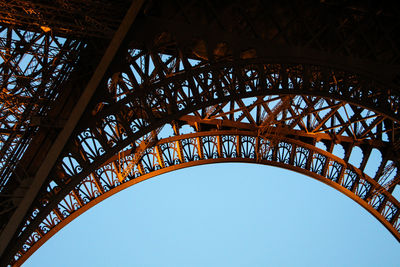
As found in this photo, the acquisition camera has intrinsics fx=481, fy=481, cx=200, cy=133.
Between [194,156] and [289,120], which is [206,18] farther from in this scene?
[289,120]

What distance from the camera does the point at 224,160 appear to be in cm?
1611

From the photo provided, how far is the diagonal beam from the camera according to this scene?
847 cm

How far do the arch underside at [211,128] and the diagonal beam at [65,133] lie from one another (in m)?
0.36

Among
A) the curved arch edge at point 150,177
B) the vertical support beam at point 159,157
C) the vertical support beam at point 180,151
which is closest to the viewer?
the curved arch edge at point 150,177

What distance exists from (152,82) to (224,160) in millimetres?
5647

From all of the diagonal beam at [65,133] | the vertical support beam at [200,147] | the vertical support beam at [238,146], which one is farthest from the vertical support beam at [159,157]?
the diagonal beam at [65,133]

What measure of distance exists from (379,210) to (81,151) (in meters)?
12.1

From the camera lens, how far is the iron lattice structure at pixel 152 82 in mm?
9992

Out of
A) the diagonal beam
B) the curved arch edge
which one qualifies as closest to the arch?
the curved arch edge

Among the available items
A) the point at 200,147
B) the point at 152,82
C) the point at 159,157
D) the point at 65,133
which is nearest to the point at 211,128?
the point at 200,147

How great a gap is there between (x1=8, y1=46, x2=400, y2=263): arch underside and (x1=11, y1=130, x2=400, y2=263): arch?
0.03 m

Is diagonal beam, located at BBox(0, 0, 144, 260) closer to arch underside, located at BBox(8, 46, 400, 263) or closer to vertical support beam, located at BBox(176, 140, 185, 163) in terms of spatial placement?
arch underside, located at BBox(8, 46, 400, 263)

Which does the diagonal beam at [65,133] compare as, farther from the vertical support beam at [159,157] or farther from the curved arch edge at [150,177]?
the vertical support beam at [159,157]

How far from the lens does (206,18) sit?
1247 cm
